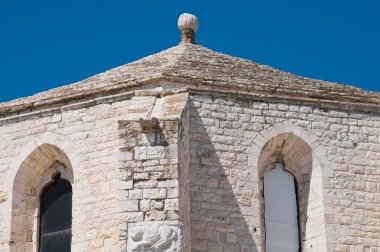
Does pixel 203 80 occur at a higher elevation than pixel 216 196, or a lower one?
higher

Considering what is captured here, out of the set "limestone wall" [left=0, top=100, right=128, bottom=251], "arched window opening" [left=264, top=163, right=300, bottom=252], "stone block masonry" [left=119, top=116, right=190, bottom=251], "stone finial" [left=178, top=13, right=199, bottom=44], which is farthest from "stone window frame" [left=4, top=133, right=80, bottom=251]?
"stone finial" [left=178, top=13, right=199, bottom=44]

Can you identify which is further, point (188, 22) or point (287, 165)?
point (188, 22)

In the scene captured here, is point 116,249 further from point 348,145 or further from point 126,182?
point 348,145

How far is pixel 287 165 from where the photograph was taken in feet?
47.2

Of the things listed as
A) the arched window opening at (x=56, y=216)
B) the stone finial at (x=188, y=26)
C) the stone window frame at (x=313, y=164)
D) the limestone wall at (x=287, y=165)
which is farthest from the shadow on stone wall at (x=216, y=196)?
the stone finial at (x=188, y=26)

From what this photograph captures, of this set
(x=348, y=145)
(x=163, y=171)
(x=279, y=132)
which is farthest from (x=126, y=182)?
(x=348, y=145)

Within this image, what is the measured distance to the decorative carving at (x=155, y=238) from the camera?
36.2ft

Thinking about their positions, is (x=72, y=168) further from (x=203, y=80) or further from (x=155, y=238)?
(x=155, y=238)

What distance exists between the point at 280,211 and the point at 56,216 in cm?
343

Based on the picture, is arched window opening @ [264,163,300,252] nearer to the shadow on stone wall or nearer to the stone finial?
the shadow on stone wall

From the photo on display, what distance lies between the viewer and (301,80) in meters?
15.2

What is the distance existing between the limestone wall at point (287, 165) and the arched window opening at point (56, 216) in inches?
88.2

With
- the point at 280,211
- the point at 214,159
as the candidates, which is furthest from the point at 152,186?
the point at 280,211

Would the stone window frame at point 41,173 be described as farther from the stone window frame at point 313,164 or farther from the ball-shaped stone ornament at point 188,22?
the ball-shaped stone ornament at point 188,22
